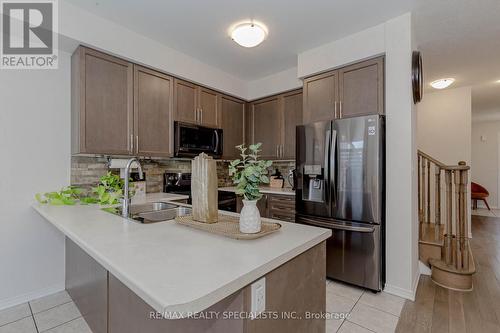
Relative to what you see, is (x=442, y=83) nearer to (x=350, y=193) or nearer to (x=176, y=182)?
(x=350, y=193)

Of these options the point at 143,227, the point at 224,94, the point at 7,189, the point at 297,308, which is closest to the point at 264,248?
the point at 297,308

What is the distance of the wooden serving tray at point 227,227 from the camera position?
110 cm

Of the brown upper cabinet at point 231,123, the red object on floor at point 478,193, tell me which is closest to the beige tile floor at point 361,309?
the brown upper cabinet at point 231,123

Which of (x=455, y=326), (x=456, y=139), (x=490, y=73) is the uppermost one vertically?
(x=490, y=73)

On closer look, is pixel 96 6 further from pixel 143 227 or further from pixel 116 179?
pixel 143 227

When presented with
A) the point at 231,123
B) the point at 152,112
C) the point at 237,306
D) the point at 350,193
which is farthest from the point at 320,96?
the point at 237,306

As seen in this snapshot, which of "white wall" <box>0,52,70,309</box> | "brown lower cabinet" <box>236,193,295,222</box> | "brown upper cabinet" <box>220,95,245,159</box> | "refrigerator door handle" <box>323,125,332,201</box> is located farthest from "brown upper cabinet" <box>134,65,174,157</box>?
"refrigerator door handle" <box>323,125,332,201</box>

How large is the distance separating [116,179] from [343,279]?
2327 mm

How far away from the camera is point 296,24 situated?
232 cm

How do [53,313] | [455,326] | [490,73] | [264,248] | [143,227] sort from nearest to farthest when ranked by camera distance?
[264,248] → [143,227] → [455,326] → [53,313] → [490,73]

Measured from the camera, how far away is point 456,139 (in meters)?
4.07

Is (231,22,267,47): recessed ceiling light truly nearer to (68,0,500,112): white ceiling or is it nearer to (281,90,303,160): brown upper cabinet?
(68,0,500,112): white ceiling

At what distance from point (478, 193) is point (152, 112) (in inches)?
312

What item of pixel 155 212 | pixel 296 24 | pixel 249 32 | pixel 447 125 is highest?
pixel 296 24
